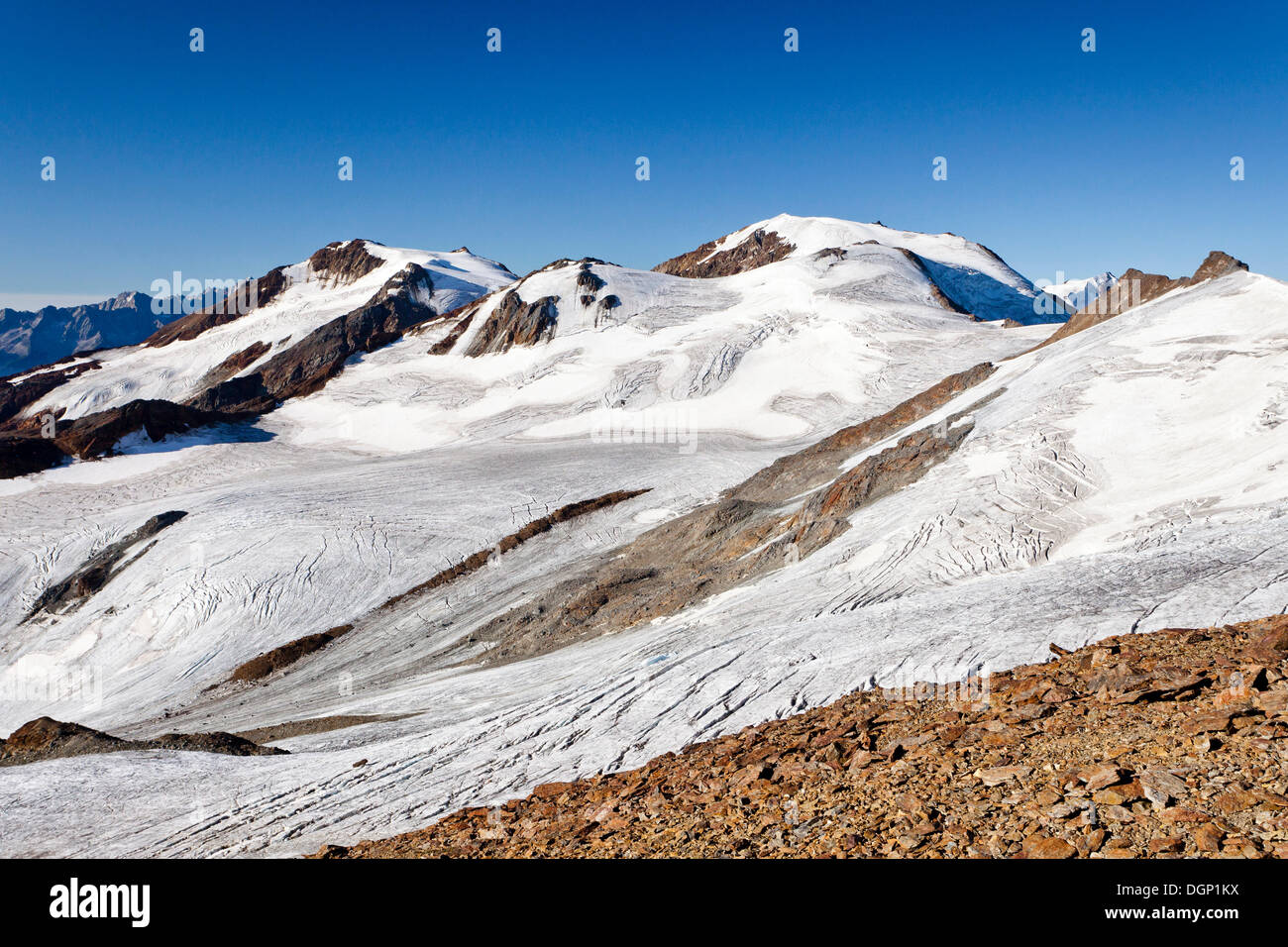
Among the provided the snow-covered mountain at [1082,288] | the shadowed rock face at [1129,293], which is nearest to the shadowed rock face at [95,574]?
the shadowed rock face at [1129,293]

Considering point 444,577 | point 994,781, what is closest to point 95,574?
point 444,577

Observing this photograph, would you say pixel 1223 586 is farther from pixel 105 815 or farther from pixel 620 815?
pixel 105 815

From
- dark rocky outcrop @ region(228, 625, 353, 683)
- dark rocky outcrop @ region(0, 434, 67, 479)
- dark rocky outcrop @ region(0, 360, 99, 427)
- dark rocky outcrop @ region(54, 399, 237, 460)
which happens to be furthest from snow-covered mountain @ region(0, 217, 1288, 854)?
dark rocky outcrop @ region(0, 360, 99, 427)

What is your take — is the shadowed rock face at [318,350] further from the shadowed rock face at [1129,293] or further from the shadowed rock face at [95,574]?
the shadowed rock face at [1129,293]

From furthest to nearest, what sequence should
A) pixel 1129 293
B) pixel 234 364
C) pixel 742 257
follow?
pixel 742 257 < pixel 234 364 < pixel 1129 293

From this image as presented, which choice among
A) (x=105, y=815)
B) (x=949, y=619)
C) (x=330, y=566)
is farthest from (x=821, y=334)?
(x=105, y=815)

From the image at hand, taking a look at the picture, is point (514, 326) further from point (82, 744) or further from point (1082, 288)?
point (1082, 288)

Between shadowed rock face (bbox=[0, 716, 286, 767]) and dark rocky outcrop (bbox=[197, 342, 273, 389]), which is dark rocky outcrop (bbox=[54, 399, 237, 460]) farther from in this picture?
shadowed rock face (bbox=[0, 716, 286, 767])
